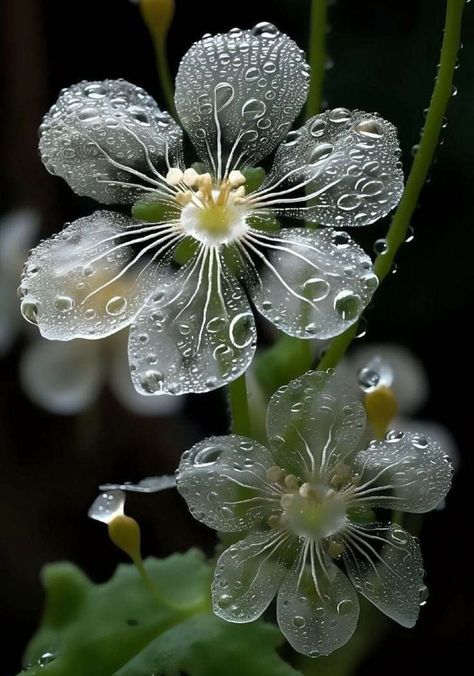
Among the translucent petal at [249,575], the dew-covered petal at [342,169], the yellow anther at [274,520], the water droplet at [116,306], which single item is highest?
the dew-covered petal at [342,169]

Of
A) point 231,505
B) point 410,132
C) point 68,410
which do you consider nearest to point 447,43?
point 231,505

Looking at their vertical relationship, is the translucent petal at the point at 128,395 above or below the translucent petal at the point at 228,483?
below

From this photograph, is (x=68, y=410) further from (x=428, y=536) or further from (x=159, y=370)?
(x=159, y=370)

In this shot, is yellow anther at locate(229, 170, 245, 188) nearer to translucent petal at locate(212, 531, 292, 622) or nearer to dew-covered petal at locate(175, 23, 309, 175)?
dew-covered petal at locate(175, 23, 309, 175)

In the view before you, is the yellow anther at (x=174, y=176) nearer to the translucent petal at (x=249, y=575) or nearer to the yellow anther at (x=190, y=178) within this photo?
the yellow anther at (x=190, y=178)

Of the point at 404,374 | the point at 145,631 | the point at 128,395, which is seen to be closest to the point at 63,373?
the point at 128,395

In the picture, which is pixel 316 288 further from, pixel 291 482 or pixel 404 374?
pixel 404 374

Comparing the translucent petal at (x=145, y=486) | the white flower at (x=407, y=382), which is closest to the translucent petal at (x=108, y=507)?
the translucent petal at (x=145, y=486)
